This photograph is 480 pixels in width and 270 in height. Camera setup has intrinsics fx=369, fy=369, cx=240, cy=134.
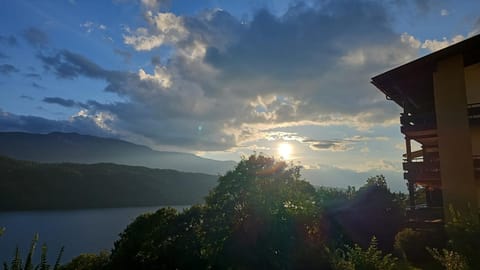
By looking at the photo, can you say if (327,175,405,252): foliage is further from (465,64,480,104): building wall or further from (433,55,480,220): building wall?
(465,64,480,104): building wall

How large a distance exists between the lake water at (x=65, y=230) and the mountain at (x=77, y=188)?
1174cm

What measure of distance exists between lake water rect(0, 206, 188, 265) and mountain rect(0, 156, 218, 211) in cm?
1174

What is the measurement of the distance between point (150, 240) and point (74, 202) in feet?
499

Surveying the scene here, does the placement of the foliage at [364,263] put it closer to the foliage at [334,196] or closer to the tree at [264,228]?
the tree at [264,228]

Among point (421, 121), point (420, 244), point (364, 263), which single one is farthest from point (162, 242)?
point (364, 263)

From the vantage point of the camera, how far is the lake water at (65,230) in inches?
3197

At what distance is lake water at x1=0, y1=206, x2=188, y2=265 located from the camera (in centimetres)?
8121

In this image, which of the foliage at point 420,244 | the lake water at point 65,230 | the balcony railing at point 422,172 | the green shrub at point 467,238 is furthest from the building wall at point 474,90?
the lake water at point 65,230

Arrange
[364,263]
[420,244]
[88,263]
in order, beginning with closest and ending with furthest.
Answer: [364,263], [420,244], [88,263]

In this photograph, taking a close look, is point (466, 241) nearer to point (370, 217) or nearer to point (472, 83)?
point (472, 83)

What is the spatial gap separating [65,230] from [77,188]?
6488 centimetres

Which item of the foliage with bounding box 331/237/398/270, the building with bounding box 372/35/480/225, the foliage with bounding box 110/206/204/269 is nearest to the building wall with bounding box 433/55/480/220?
the building with bounding box 372/35/480/225

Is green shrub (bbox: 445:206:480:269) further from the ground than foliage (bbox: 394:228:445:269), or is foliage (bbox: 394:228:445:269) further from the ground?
green shrub (bbox: 445:206:480:269)

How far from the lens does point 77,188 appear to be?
16625 centimetres
